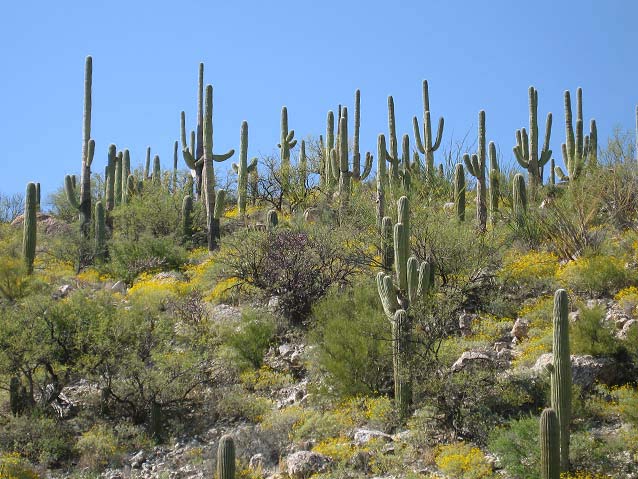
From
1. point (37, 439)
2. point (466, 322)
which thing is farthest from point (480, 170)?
point (37, 439)

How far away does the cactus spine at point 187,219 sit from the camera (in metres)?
28.7

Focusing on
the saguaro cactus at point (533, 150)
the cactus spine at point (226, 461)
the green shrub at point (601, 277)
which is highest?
the saguaro cactus at point (533, 150)

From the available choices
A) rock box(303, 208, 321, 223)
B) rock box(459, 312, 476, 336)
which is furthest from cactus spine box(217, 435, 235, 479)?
rock box(303, 208, 321, 223)

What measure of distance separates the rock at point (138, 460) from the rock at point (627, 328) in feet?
25.6

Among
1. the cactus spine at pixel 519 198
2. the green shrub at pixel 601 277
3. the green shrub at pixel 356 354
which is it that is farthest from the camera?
the cactus spine at pixel 519 198

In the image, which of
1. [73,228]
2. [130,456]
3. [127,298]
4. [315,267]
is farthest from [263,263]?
[73,228]

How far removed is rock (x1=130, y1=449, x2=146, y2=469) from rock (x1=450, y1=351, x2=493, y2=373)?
5071 millimetres

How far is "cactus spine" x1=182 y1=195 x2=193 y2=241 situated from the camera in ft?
94.2

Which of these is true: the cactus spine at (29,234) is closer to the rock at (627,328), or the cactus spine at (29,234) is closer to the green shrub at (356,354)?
the green shrub at (356,354)

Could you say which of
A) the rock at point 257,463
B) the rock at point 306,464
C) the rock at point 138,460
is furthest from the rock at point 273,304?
the rock at point 306,464

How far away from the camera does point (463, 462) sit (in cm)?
1276

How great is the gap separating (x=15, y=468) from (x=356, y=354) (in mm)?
5603

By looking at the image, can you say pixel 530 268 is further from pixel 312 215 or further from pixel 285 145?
pixel 285 145

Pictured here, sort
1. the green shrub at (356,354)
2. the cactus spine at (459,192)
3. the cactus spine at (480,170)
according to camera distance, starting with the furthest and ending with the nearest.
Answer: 1. the cactus spine at (480,170)
2. the cactus spine at (459,192)
3. the green shrub at (356,354)
